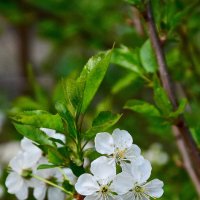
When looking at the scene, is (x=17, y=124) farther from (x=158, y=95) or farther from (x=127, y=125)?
(x=127, y=125)

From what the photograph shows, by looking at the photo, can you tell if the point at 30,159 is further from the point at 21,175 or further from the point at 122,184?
the point at 122,184

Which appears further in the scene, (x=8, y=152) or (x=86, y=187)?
(x=8, y=152)

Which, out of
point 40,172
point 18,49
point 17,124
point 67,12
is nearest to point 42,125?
point 17,124

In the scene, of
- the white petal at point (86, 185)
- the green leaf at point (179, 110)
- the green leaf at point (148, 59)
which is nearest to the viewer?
the white petal at point (86, 185)

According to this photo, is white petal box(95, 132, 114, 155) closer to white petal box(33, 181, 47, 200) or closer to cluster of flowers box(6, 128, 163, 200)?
cluster of flowers box(6, 128, 163, 200)

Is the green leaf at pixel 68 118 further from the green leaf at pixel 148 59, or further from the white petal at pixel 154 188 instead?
the green leaf at pixel 148 59

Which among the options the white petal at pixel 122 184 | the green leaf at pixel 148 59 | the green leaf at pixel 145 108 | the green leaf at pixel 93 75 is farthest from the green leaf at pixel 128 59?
the white petal at pixel 122 184

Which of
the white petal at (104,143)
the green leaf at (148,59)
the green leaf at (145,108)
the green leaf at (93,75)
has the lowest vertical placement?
the white petal at (104,143)
